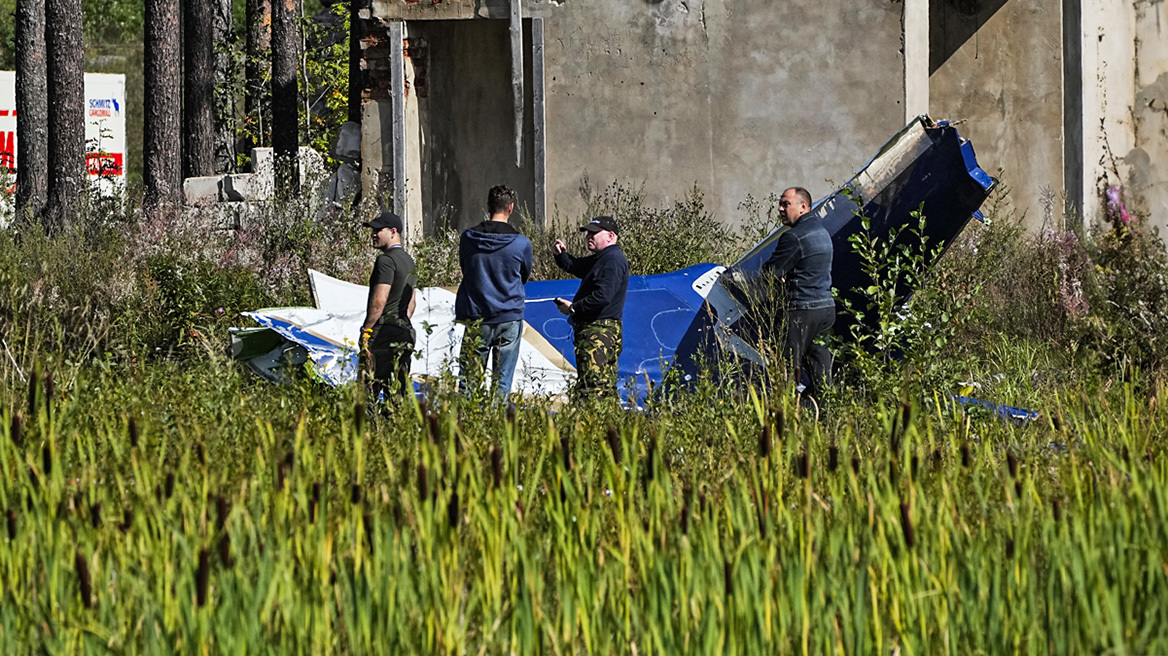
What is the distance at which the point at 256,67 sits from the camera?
20750 mm

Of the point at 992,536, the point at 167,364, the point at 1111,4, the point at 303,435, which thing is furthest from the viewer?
the point at 1111,4

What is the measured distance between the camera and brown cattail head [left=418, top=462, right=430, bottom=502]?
2.80 meters

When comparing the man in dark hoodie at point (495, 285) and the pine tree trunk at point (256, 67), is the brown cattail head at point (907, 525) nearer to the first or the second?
the man in dark hoodie at point (495, 285)

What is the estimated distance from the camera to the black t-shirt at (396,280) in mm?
6910

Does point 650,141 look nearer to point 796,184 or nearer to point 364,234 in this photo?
point 796,184

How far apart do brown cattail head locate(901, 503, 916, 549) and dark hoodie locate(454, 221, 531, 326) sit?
428 cm

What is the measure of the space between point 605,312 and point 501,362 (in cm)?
63

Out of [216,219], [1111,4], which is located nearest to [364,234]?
[216,219]

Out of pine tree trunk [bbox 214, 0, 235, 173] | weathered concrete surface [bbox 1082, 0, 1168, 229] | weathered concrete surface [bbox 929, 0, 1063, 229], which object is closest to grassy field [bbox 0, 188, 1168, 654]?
weathered concrete surface [bbox 1082, 0, 1168, 229]

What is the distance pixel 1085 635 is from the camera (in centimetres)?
242

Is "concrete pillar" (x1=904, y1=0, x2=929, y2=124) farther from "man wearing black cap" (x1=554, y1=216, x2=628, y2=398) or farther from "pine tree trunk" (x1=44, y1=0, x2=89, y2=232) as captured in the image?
"pine tree trunk" (x1=44, y1=0, x2=89, y2=232)

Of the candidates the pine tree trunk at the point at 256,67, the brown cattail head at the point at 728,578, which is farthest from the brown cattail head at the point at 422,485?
the pine tree trunk at the point at 256,67

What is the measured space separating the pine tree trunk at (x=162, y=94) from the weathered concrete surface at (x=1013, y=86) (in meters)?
9.84

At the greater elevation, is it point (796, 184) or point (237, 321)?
point (796, 184)
